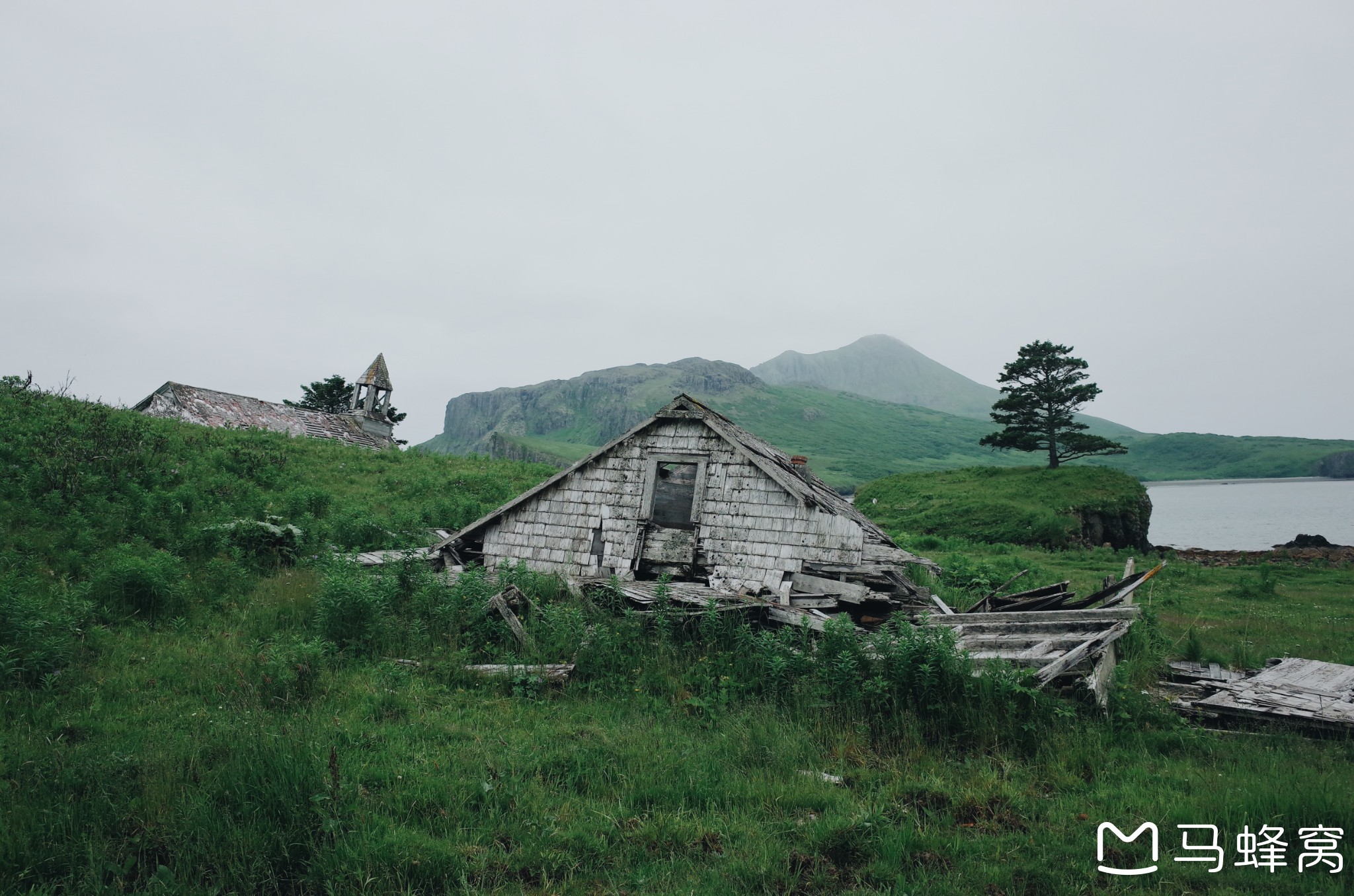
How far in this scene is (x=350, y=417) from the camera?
4766 cm

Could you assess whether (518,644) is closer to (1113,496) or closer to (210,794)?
(210,794)

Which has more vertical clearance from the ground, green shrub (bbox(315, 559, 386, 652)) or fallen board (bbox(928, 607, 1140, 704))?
fallen board (bbox(928, 607, 1140, 704))

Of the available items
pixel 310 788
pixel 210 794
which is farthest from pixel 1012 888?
pixel 210 794

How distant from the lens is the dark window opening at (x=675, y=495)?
1524 centimetres

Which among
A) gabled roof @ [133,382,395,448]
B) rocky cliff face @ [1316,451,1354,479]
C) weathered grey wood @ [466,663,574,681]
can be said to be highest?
rocky cliff face @ [1316,451,1354,479]

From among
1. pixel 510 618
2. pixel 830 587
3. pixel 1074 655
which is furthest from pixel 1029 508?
pixel 510 618

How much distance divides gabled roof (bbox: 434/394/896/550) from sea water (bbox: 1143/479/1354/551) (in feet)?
130

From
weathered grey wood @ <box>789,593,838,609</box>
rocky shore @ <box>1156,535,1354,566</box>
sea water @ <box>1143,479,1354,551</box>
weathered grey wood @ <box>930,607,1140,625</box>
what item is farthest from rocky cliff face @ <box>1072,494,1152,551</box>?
weathered grey wood @ <box>789,593,838,609</box>

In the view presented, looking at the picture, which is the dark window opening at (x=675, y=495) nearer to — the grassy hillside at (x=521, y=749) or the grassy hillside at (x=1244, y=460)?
the grassy hillside at (x=521, y=749)

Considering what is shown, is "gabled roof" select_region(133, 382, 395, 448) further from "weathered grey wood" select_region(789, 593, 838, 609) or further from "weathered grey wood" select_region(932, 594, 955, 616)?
"weathered grey wood" select_region(932, 594, 955, 616)

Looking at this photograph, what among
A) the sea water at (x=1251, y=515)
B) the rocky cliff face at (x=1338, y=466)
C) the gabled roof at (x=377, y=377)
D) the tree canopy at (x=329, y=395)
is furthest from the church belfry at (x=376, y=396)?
the rocky cliff face at (x=1338, y=466)

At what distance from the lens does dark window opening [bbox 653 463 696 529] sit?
1524cm

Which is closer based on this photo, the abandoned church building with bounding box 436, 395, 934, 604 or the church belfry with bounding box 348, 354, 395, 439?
the abandoned church building with bounding box 436, 395, 934, 604

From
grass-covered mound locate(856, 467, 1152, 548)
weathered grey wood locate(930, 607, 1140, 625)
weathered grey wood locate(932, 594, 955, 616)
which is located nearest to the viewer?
weathered grey wood locate(930, 607, 1140, 625)
